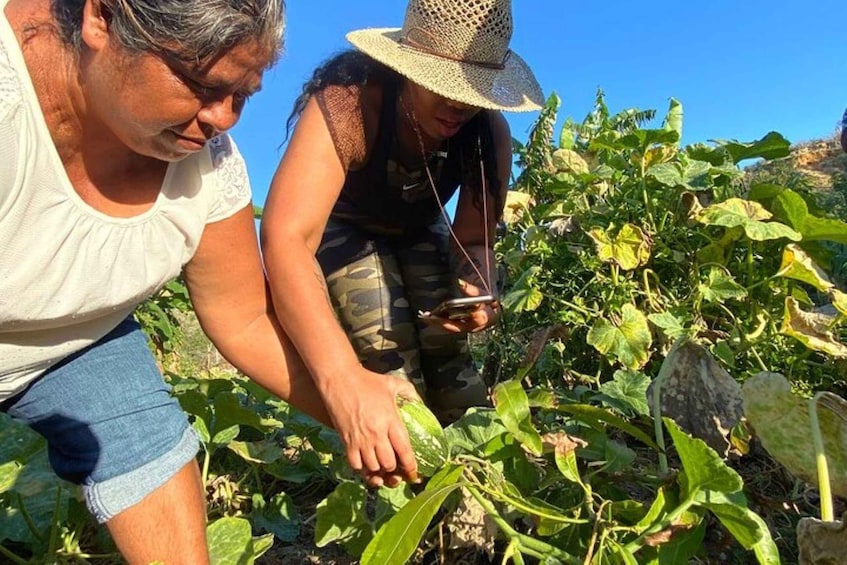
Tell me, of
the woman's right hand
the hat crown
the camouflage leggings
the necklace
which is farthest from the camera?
the camouflage leggings

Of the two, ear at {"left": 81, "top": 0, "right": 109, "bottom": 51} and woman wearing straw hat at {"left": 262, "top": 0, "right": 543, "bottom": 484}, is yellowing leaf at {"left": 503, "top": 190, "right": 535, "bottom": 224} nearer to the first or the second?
woman wearing straw hat at {"left": 262, "top": 0, "right": 543, "bottom": 484}

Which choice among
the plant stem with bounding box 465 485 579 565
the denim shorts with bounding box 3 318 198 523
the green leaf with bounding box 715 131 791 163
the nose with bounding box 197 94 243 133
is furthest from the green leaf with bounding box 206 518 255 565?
the green leaf with bounding box 715 131 791 163

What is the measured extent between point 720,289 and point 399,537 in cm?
139

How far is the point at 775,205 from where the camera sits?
1992 millimetres

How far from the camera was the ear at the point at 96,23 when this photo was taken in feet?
3.59

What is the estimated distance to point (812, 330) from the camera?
170 centimetres

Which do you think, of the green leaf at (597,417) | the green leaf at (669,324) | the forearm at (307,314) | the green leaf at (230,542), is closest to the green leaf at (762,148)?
the green leaf at (669,324)

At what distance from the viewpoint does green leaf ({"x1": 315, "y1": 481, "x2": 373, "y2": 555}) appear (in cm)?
137

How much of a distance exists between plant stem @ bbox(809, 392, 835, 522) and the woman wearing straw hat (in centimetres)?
58

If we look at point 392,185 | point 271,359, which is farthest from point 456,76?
point 271,359

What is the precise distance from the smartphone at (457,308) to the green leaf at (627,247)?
51 centimetres

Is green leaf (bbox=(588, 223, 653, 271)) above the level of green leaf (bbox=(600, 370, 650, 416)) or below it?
above

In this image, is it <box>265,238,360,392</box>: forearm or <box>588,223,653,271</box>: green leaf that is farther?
<box>588,223,653,271</box>: green leaf

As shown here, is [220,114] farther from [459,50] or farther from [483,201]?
[483,201]
